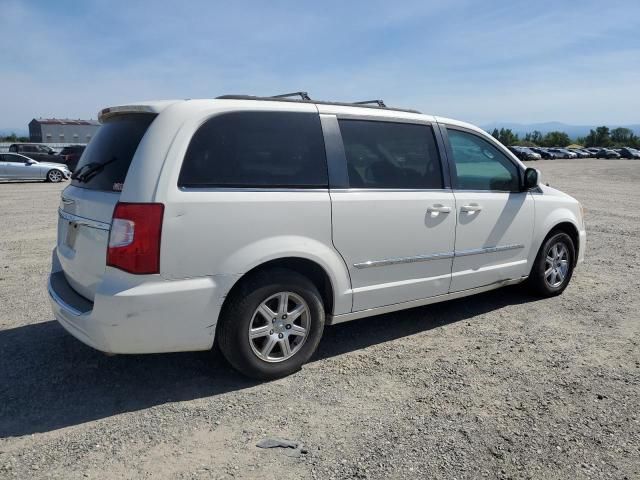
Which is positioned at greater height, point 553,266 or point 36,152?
point 36,152

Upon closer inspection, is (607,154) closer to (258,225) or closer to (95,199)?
(258,225)

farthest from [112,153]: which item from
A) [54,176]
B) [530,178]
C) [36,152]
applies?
[36,152]

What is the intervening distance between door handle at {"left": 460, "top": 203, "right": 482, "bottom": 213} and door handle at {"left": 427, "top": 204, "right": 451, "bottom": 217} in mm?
204

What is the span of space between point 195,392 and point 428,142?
2.74 metres

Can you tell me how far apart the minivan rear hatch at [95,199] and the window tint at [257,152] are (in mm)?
405

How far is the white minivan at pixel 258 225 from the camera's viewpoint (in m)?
3.25

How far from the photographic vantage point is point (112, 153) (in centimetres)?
364

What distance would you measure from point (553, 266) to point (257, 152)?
3652 millimetres

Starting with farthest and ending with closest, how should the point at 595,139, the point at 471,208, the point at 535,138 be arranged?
the point at 535,138 < the point at 595,139 < the point at 471,208

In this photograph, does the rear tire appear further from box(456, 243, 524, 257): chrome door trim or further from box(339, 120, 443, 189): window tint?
box(456, 243, 524, 257): chrome door trim

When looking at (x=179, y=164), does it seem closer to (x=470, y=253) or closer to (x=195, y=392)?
(x=195, y=392)

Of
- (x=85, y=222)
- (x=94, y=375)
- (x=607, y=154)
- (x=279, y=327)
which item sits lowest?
(x=94, y=375)

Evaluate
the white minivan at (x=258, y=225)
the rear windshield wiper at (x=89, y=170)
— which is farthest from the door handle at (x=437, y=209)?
the rear windshield wiper at (x=89, y=170)

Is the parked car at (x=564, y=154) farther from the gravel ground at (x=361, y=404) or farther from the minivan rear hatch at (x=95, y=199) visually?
the minivan rear hatch at (x=95, y=199)
